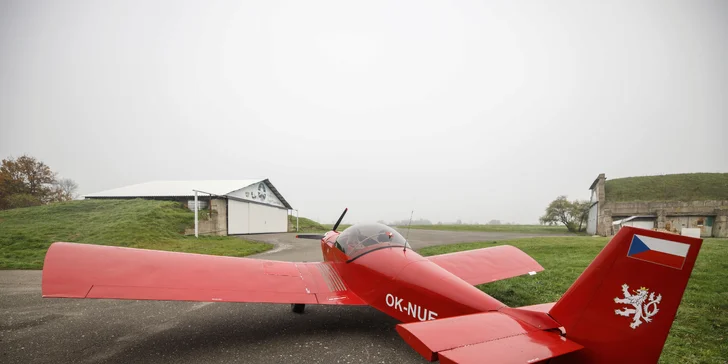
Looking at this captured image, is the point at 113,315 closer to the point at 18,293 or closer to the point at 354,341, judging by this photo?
the point at 18,293

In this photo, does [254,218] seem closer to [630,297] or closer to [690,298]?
[690,298]

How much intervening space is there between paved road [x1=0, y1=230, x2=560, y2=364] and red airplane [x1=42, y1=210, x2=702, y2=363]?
55 cm

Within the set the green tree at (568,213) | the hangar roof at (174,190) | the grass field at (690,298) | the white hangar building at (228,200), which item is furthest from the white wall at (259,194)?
the green tree at (568,213)

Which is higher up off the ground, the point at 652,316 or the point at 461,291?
the point at 652,316

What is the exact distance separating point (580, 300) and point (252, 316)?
498 cm

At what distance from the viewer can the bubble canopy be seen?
4.65m

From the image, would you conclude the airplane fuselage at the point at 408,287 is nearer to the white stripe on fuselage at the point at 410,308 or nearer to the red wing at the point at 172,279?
the white stripe on fuselage at the point at 410,308

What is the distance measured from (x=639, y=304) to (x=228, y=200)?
991 inches

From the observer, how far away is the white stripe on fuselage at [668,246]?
1.80 m

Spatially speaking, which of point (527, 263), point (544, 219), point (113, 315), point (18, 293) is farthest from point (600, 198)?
point (18, 293)

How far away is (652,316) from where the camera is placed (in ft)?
6.19

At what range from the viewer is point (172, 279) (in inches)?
149

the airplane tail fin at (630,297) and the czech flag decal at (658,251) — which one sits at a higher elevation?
the czech flag decal at (658,251)

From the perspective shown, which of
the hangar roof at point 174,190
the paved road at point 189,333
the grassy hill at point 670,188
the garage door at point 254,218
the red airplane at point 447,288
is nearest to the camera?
the red airplane at point 447,288
